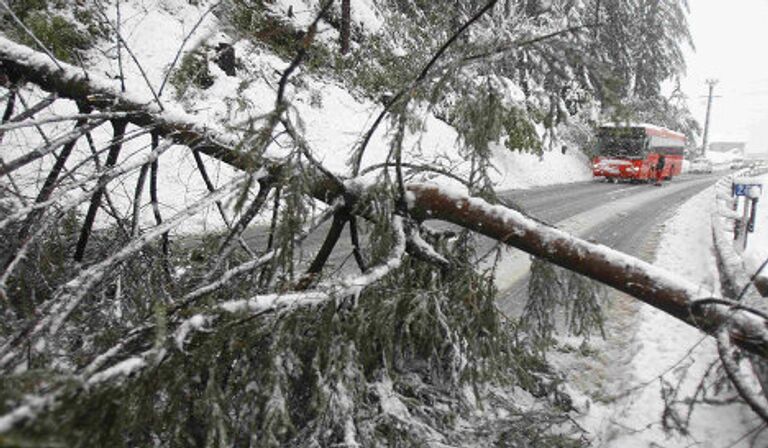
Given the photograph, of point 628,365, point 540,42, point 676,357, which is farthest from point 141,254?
point 676,357

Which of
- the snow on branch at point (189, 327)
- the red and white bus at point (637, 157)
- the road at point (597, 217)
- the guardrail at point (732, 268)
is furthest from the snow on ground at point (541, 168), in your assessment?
Answer: the snow on branch at point (189, 327)

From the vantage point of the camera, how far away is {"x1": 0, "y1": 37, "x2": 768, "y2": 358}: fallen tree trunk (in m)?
1.86

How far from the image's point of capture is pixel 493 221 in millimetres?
2373

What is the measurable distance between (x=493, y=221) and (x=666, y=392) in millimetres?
1738

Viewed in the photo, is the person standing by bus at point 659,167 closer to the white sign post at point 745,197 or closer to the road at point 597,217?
the road at point 597,217

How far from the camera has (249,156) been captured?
1.80m

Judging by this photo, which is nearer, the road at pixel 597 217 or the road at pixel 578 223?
Answer: the road at pixel 578 223

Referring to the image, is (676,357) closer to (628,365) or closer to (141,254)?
(628,365)

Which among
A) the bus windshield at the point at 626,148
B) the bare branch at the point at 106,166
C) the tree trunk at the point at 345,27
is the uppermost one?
the tree trunk at the point at 345,27

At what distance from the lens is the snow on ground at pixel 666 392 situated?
11.3ft

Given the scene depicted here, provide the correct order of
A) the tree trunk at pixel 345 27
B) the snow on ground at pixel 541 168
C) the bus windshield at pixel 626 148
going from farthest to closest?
the snow on ground at pixel 541 168 → the bus windshield at pixel 626 148 → the tree trunk at pixel 345 27

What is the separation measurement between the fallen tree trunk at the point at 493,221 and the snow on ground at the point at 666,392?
0.16 m

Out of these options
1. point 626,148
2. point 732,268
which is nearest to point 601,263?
point 732,268

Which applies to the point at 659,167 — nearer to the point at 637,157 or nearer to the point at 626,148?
the point at 637,157
